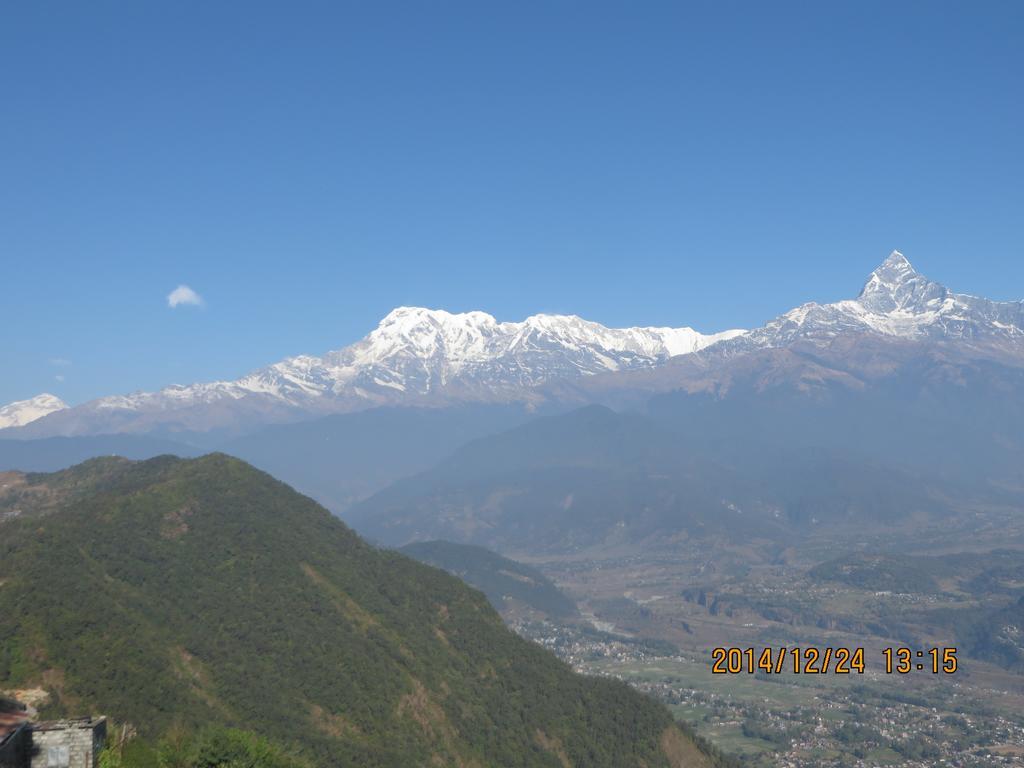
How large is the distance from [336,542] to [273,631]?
33158 millimetres

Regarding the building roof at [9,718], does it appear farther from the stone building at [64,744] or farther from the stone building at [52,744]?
the stone building at [64,744]

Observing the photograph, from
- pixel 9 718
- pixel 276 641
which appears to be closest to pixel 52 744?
pixel 9 718

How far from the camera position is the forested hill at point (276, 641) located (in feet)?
294

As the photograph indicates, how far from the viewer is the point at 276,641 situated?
11006 centimetres

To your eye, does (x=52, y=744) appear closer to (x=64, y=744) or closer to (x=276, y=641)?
(x=64, y=744)

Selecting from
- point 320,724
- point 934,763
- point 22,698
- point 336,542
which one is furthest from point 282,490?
point 934,763

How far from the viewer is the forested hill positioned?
3531 inches

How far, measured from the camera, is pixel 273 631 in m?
112

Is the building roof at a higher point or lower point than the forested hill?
higher

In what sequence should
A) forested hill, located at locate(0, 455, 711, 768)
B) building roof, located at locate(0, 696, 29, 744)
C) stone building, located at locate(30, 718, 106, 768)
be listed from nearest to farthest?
stone building, located at locate(30, 718, 106, 768) → building roof, located at locate(0, 696, 29, 744) → forested hill, located at locate(0, 455, 711, 768)

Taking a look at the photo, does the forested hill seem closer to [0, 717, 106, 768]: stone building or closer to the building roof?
the building roof

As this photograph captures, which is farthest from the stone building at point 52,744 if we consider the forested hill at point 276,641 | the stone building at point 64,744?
the forested hill at point 276,641

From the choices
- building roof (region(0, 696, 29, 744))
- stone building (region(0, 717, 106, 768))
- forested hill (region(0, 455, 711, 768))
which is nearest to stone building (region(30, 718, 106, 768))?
stone building (region(0, 717, 106, 768))

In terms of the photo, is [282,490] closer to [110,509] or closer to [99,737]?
[110,509]
